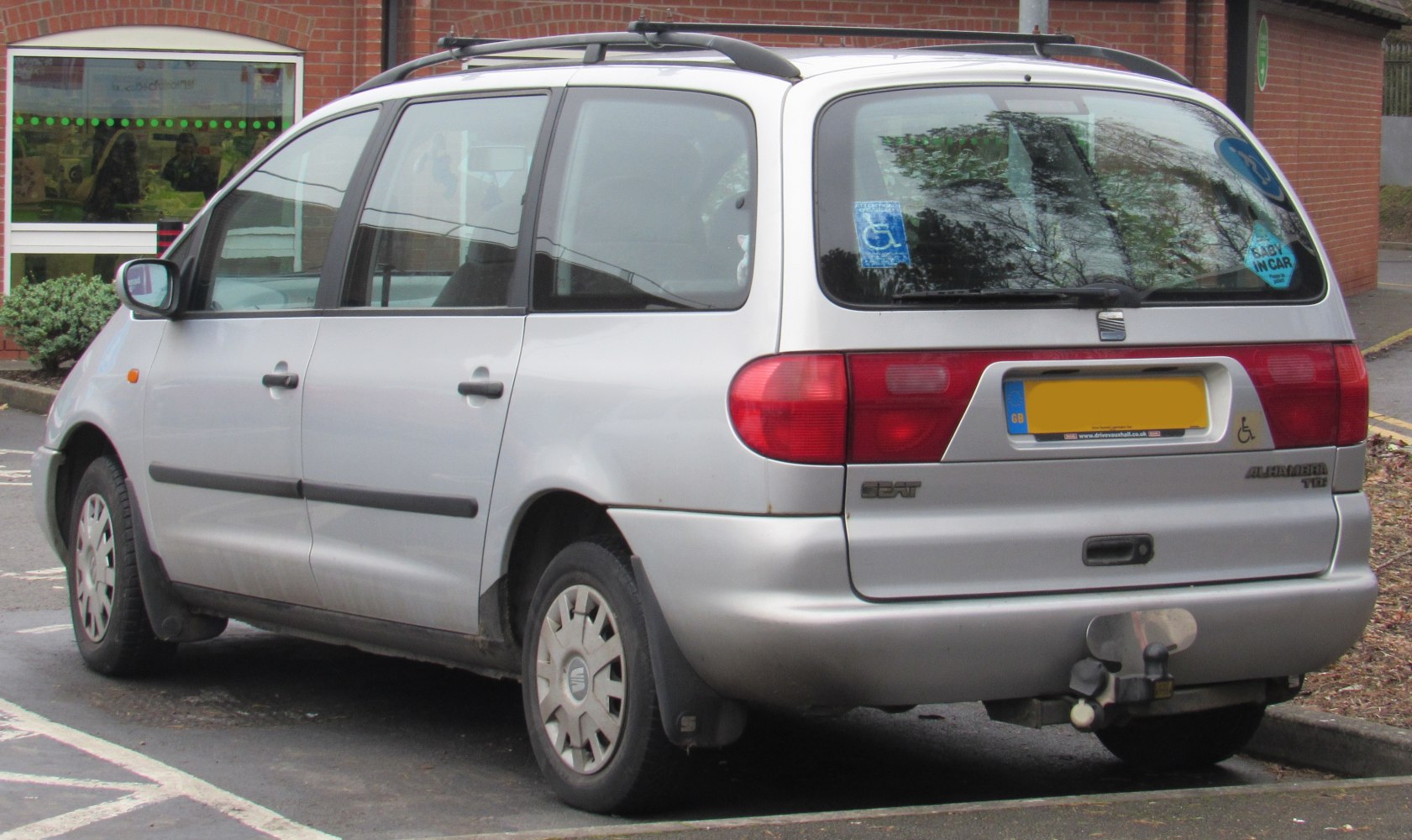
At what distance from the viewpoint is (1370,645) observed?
611 centimetres

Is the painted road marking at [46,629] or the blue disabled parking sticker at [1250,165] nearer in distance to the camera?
the blue disabled parking sticker at [1250,165]

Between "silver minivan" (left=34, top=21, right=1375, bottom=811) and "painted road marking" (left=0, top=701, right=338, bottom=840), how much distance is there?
63cm

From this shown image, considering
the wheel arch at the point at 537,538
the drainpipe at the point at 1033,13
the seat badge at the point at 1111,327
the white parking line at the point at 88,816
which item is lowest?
the white parking line at the point at 88,816

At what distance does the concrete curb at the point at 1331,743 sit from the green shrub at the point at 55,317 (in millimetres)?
11391

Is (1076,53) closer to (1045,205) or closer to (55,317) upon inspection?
(1045,205)

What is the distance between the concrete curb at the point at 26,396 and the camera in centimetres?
1437

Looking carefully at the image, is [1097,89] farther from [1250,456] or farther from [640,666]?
[640,666]

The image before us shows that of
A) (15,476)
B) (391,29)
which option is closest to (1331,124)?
(391,29)

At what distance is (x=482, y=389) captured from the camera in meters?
4.75

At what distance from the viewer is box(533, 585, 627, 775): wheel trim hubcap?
4477 mm

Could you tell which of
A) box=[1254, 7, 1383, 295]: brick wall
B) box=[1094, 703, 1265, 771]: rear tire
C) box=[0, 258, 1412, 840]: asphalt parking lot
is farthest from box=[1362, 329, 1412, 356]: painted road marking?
box=[1094, 703, 1265, 771]: rear tire

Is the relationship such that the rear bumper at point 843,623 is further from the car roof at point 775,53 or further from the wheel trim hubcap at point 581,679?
the car roof at point 775,53

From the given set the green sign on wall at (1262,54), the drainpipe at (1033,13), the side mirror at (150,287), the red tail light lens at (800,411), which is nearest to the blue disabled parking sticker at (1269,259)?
the red tail light lens at (800,411)

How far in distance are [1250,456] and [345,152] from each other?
8.94 feet
